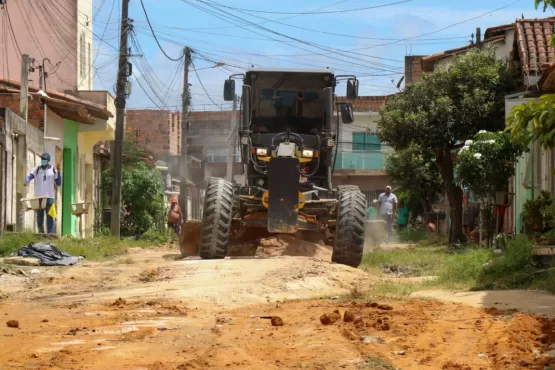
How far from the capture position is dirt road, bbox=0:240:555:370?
23.5 feet

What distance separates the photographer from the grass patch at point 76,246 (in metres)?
17.7

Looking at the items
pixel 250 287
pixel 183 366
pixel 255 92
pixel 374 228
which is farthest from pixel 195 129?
pixel 183 366

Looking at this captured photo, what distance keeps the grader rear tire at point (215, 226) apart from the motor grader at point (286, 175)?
15mm

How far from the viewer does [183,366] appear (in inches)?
271

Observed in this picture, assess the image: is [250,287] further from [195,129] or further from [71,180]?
[195,129]

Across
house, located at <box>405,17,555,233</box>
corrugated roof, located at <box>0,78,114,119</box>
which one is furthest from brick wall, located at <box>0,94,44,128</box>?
house, located at <box>405,17,555,233</box>

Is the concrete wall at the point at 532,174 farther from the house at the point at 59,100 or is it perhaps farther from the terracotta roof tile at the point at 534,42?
the house at the point at 59,100

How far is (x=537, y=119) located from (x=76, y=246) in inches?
475

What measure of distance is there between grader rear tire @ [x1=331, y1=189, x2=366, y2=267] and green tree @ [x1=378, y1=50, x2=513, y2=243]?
31.6 ft

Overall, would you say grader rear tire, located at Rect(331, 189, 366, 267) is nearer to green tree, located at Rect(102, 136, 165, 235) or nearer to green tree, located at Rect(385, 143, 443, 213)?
green tree, located at Rect(102, 136, 165, 235)

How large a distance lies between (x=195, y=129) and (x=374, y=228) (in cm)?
4002

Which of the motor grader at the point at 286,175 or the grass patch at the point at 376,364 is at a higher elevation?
the motor grader at the point at 286,175

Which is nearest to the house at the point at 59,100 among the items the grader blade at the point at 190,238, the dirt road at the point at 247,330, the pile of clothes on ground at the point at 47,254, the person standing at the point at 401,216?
the pile of clothes on ground at the point at 47,254

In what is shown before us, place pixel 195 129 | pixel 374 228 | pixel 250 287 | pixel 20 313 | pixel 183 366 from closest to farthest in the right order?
1. pixel 183 366
2. pixel 20 313
3. pixel 250 287
4. pixel 374 228
5. pixel 195 129
